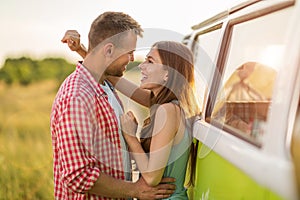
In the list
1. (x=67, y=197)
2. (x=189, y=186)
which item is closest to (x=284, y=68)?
(x=67, y=197)

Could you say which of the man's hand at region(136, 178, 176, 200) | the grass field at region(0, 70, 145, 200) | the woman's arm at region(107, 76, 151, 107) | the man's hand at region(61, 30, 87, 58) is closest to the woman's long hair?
the man's hand at region(136, 178, 176, 200)

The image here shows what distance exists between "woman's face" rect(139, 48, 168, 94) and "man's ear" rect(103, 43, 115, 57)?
25cm

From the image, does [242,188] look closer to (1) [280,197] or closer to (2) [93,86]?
(1) [280,197]

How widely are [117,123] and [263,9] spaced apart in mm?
1040

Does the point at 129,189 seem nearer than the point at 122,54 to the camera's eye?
Yes

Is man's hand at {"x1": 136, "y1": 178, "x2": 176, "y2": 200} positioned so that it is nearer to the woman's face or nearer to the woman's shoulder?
the woman's shoulder

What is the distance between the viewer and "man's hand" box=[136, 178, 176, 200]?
319 cm

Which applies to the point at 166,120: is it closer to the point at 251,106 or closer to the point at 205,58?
the point at 251,106

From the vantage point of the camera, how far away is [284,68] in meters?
2.00

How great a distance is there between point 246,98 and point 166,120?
48cm

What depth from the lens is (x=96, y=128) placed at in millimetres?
3125

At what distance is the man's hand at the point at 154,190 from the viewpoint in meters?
3.19

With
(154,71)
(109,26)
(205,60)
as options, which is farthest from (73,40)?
(205,60)

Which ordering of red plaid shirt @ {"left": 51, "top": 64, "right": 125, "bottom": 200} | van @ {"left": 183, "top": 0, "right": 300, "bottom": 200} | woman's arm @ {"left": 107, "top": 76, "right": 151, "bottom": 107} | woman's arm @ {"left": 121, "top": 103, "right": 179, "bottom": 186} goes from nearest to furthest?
van @ {"left": 183, "top": 0, "right": 300, "bottom": 200}, red plaid shirt @ {"left": 51, "top": 64, "right": 125, "bottom": 200}, woman's arm @ {"left": 121, "top": 103, "right": 179, "bottom": 186}, woman's arm @ {"left": 107, "top": 76, "right": 151, "bottom": 107}
